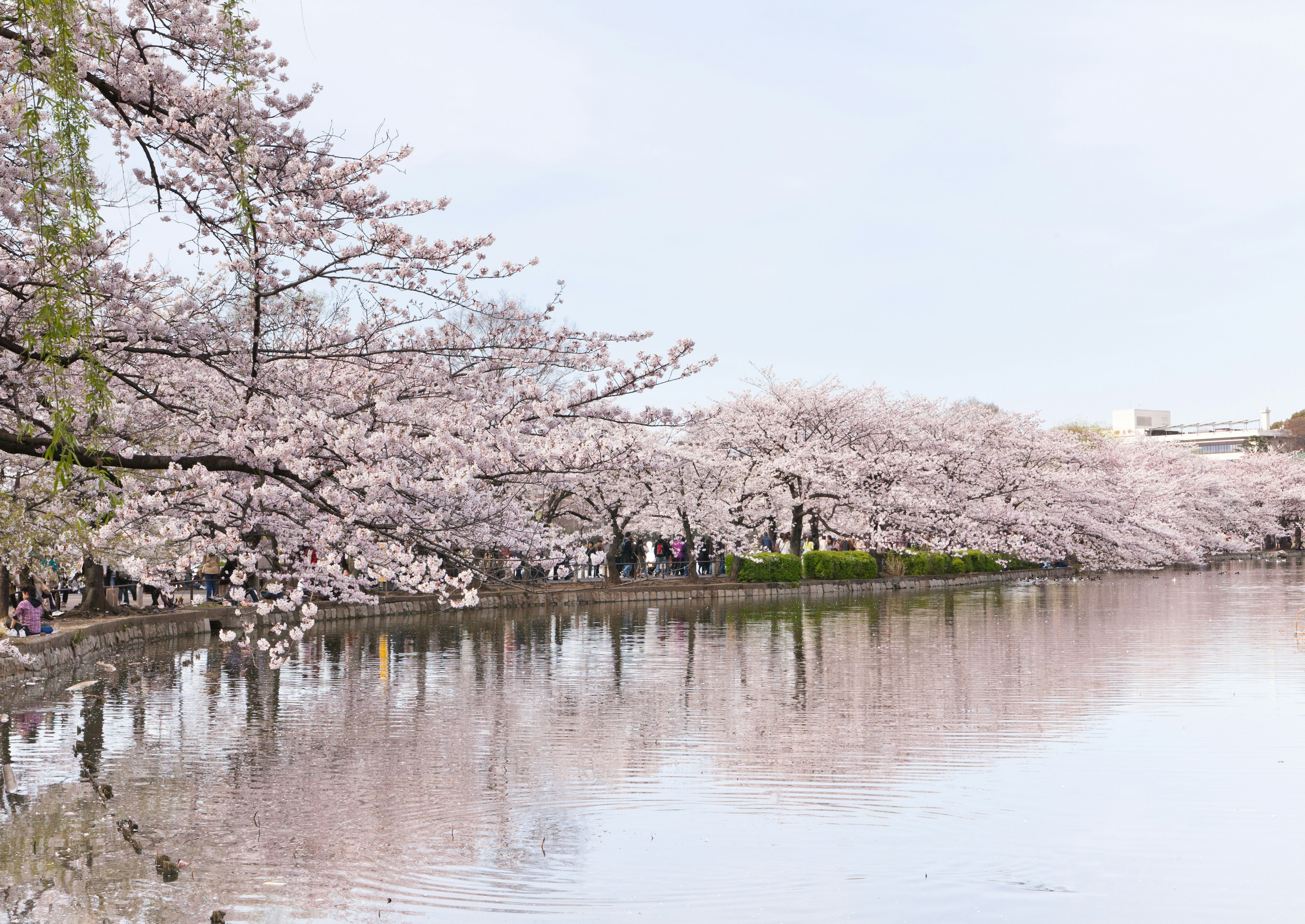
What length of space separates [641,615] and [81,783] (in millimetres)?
17813

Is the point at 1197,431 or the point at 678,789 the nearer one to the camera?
the point at 678,789

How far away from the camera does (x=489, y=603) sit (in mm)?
28547

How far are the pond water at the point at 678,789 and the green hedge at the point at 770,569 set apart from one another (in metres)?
17.1

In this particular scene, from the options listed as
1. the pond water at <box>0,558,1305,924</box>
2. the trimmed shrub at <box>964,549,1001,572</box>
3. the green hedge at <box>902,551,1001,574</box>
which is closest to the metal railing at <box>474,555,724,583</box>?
the green hedge at <box>902,551,1001,574</box>

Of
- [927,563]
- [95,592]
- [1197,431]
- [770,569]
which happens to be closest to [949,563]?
[927,563]

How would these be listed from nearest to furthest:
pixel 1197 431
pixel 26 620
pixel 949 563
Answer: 1. pixel 26 620
2. pixel 949 563
3. pixel 1197 431

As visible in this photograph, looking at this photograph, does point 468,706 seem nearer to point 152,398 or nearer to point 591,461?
point 591,461

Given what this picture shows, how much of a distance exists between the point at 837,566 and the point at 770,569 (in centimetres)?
320

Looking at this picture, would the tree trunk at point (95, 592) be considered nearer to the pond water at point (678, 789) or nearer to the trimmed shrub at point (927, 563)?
the pond water at point (678, 789)

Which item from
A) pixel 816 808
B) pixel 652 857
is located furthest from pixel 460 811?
pixel 816 808

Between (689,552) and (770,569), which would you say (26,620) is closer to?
(689,552)

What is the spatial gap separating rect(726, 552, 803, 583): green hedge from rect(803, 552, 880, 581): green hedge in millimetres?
718

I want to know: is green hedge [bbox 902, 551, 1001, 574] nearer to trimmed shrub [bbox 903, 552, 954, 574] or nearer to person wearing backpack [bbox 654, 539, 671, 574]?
trimmed shrub [bbox 903, 552, 954, 574]

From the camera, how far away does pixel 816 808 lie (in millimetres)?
8109
